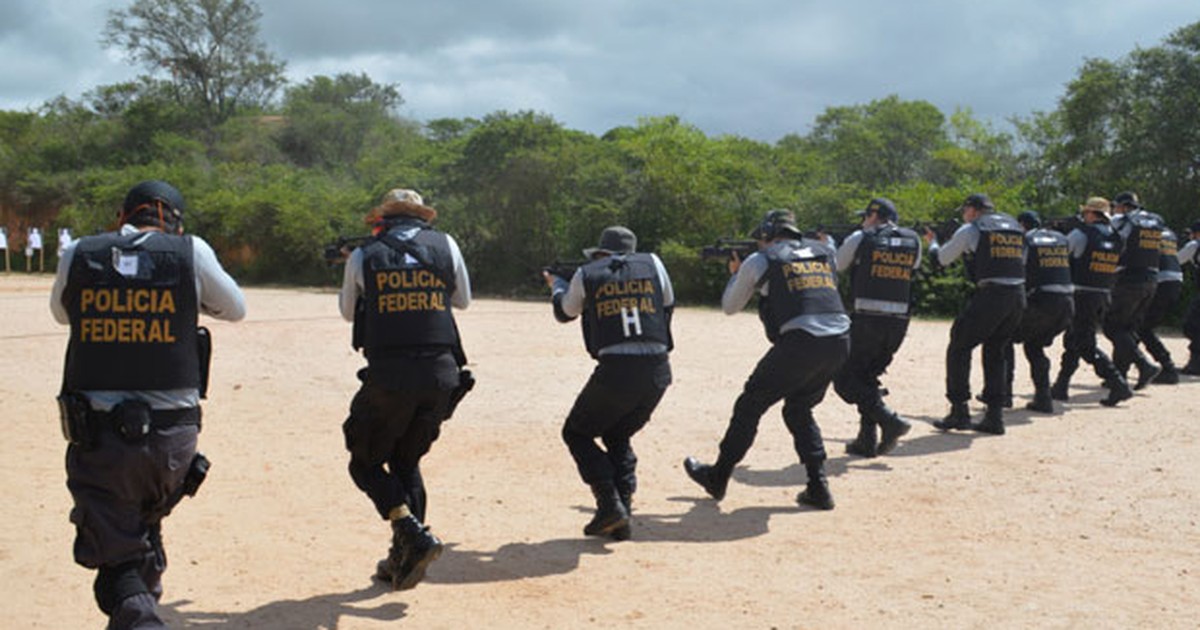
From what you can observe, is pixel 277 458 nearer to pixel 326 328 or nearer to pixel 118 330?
Result: pixel 118 330

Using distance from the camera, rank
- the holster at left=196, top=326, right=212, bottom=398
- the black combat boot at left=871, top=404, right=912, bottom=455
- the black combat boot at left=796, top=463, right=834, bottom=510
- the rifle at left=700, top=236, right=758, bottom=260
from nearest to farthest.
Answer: the holster at left=196, top=326, right=212, bottom=398 < the black combat boot at left=796, top=463, right=834, bottom=510 < the rifle at left=700, top=236, right=758, bottom=260 < the black combat boot at left=871, top=404, right=912, bottom=455

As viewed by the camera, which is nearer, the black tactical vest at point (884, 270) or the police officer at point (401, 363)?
the police officer at point (401, 363)

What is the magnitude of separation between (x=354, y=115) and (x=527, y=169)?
29.6m

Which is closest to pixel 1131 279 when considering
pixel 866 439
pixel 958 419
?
pixel 958 419

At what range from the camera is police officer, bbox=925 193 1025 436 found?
912cm

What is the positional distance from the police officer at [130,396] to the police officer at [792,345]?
3.50m

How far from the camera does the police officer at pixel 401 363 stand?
5.02m

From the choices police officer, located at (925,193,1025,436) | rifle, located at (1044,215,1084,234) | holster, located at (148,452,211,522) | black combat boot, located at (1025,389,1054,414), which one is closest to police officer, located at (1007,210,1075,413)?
black combat boot, located at (1025,389,1054,414)

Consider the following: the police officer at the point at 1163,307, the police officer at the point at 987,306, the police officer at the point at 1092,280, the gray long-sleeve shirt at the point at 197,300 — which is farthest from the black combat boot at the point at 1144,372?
the gray long-sleeve shirt at the point at 197,300

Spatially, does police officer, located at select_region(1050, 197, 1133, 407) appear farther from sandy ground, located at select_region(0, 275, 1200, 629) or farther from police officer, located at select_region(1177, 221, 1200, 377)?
police officer, located at select_region(1177, 221, 1200, 377)

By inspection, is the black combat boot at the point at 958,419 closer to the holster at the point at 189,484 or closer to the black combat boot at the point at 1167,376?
the black combat boot at the point at 1167,376

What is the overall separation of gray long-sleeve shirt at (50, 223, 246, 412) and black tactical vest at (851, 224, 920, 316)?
5.22 metres

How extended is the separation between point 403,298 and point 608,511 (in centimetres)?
181

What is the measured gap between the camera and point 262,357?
44.4 feet
